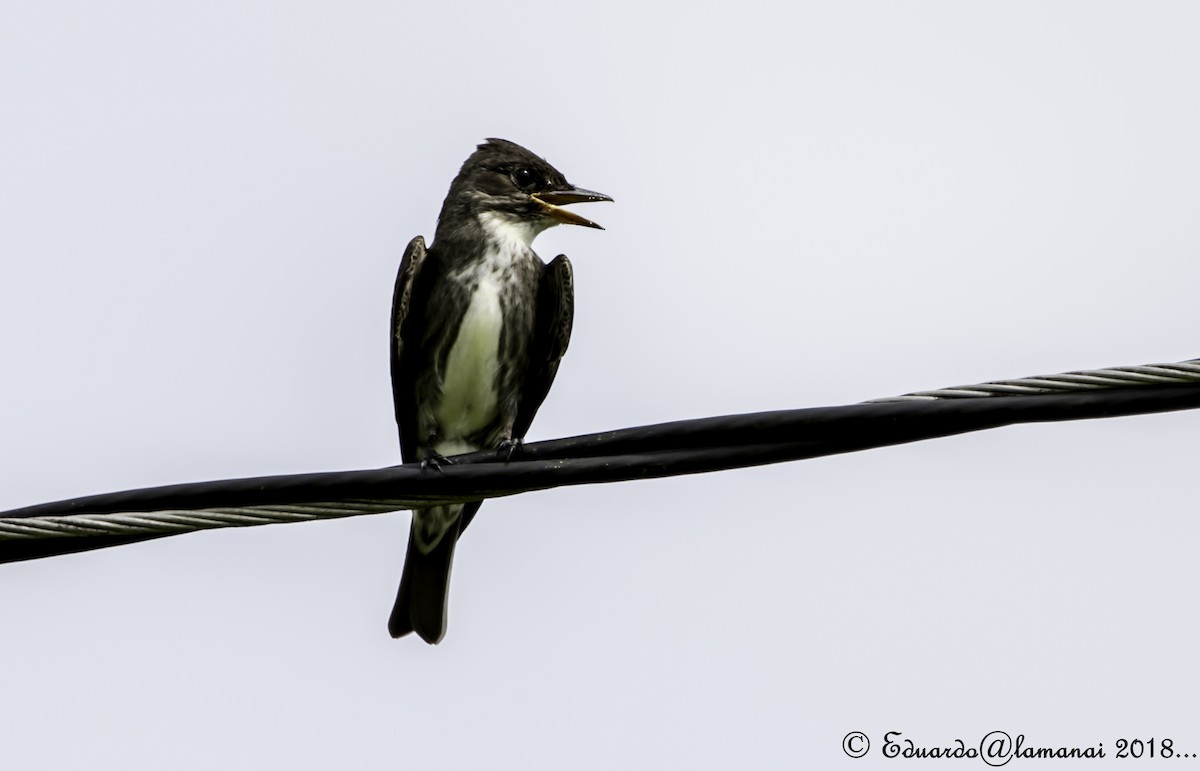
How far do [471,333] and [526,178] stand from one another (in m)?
1.05

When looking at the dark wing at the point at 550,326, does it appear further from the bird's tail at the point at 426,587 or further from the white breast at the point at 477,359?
the bird's tail at the point at 426,587

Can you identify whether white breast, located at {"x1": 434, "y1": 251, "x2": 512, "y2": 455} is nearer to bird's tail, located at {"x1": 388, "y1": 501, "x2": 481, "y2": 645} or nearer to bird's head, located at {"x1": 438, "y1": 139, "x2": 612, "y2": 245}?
bird's head, located at {"x1": 438, "y1": 139, "x2": 612, "y2": 245}

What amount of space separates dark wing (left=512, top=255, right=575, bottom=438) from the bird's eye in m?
0.55

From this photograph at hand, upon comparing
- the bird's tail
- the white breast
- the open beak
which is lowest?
the bird's tail

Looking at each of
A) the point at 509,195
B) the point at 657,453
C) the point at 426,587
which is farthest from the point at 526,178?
the point at 657,453

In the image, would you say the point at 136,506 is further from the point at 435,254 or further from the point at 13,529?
the point at 435,254

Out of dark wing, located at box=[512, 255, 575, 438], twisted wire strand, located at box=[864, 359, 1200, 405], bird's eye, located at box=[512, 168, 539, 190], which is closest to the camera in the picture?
twisted wire strand, located at box=[864, 359, 1200, 405]

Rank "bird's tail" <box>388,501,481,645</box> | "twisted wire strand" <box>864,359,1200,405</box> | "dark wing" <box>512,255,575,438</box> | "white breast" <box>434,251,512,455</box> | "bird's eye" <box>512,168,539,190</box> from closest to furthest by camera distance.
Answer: "twisted wire strand" <box>864,359,1200,405</box>, "white breast" <box>434,251,512,455</box>, "dark wing" <box>512,255,575,438</box>, "bird's tail" <box>388,501,481,645</box>, "bird's eye" <box>512,168,539,190</box>

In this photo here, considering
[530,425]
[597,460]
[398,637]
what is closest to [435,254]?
[530,425]

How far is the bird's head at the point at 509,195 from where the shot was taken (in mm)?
7441

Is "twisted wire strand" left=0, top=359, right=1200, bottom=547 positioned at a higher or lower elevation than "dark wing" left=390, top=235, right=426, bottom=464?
lower

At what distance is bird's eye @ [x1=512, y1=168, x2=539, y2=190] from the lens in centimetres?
766


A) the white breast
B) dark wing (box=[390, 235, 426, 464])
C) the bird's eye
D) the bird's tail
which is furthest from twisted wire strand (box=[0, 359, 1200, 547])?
the bird's eye

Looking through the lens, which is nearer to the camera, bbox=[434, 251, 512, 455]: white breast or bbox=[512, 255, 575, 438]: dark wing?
bbox=[434, 251, 512, 455]: white breast
